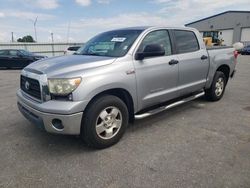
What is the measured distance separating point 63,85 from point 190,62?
274 cm

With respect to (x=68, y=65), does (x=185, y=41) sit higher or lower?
higher

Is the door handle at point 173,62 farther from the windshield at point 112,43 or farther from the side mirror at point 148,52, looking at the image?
the windshield at point 112,43

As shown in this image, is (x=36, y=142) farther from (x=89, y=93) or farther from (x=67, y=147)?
(x=89, y=93)

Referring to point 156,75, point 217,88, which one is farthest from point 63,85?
point 217,88

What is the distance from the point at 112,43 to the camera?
3982 millimetres

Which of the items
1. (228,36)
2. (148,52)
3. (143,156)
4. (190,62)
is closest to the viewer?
(143,156)

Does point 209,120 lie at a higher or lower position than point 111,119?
lower

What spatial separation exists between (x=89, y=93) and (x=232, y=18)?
4640 cm

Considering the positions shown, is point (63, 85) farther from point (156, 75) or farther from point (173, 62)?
point (173, 62)

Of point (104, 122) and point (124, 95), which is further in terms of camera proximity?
point (124, 95)

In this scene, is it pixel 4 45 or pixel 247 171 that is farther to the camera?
pixel 4 45

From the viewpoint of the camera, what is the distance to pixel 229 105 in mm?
5531

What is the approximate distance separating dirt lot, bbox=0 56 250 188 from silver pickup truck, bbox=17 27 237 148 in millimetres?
349

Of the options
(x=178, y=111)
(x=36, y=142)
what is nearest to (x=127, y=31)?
(x=178, y=111)
